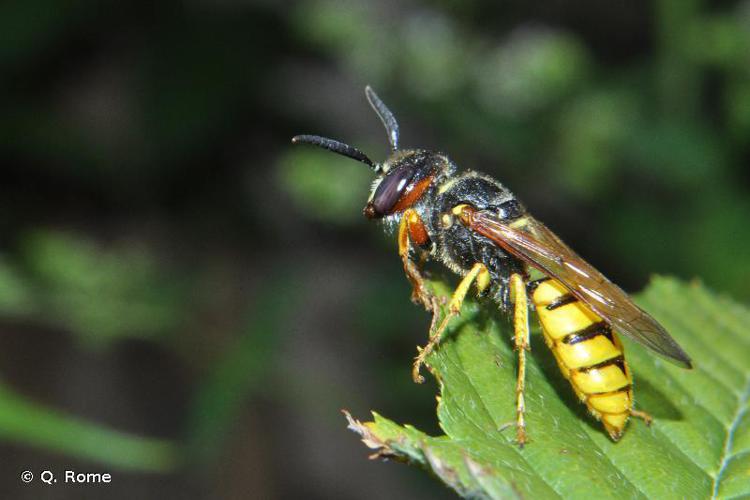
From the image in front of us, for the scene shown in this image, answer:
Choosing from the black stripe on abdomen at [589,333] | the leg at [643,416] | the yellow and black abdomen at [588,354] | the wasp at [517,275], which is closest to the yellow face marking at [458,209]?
the wasp at [517,275]

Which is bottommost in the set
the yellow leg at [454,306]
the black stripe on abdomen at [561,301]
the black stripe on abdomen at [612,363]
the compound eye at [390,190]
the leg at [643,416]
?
the leg at [643,416]

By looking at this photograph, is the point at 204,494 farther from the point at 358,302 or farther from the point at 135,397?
the point at 358,302

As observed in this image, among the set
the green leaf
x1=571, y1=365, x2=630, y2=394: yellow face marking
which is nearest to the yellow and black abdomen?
x1=571, y1=365, x2=630, y2=394: yellow face marking

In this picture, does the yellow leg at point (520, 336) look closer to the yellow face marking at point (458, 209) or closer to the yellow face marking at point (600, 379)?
the yellow face marking at point (600, 379)

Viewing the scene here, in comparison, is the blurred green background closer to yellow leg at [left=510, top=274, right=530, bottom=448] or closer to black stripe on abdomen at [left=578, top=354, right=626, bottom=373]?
yellow leg at [left=510, top=274, right=530, bottom=448]

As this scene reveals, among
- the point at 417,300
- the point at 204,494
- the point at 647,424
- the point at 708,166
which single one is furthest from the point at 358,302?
the point at 647,424
